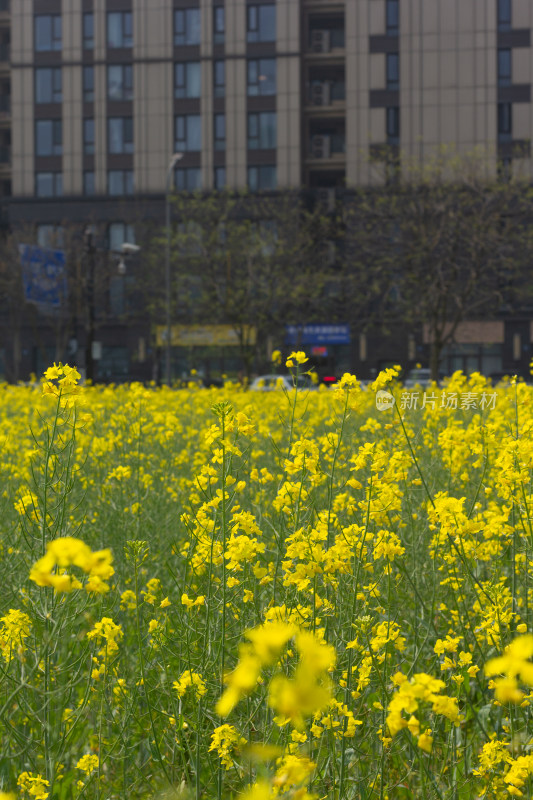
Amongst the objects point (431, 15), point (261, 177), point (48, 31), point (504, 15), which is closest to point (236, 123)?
point (261, 177)

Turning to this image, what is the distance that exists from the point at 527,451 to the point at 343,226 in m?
34.9

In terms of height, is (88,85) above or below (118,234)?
above

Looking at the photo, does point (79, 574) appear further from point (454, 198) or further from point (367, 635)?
point (454, 198)

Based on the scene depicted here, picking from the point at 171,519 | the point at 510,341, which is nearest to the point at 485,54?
the point at 510,341

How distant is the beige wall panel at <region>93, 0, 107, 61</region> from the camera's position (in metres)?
39.7

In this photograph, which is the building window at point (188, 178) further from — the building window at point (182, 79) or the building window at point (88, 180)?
the building window at point (88, 180)

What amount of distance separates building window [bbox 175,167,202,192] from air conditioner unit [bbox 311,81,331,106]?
21.3ft

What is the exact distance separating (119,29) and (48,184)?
8175 mm

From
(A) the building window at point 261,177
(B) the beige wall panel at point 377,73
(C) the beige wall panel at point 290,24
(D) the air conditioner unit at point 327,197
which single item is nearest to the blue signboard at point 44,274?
(A) the building window at point 261,177

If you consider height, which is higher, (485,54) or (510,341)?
(485,54)

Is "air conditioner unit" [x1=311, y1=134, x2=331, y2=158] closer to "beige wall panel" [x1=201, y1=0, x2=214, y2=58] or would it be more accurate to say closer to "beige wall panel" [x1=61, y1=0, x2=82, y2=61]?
"beige wall panel" [x1=201, y1=0, x2=214, y2=58]

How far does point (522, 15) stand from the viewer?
37781 millimetres

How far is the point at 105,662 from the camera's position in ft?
7.60

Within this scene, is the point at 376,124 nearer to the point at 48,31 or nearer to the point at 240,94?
the point at 240,94
